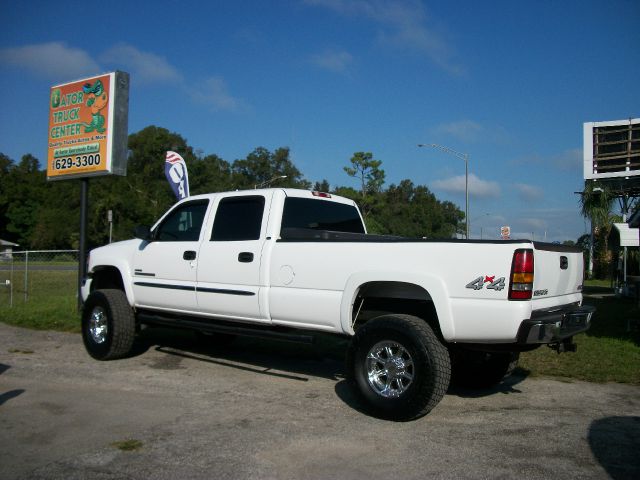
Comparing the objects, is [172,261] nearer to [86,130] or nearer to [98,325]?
[98,325]

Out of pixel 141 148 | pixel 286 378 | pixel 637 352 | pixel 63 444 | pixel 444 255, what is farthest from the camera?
pixel 141 148

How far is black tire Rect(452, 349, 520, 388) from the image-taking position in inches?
239

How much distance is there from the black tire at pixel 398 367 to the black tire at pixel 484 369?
3.44 ft

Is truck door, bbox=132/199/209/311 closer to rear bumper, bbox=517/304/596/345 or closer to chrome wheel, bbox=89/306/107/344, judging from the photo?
chrome wheel, bbox=89/306/107/344

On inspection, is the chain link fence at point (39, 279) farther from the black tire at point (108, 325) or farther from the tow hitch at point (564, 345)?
the tow hitch at point (564, 345)

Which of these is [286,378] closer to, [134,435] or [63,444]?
[134,435]

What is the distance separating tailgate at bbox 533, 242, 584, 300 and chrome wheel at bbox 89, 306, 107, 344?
209 inches

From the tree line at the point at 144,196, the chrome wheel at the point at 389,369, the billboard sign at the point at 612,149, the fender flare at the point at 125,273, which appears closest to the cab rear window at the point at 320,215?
the chrome wheel at the point at 389,369

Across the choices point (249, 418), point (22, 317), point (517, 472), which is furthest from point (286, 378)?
point (22, 317)

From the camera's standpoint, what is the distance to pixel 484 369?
6199 mm

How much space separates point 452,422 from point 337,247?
1.83 meters

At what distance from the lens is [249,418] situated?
16.8 feet

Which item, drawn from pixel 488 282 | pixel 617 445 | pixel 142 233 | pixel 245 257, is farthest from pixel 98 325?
pixel 617 445

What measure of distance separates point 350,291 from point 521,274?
1.51 meters
